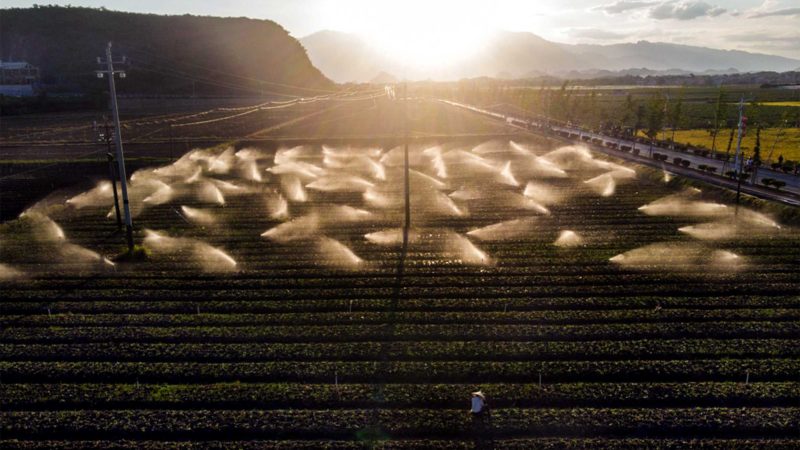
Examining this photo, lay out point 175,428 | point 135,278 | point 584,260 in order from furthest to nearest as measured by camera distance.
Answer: point 584,260 < point 135,278 < point 175,428

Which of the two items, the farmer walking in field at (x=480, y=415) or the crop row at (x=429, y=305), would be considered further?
the crop row at (x=429, y=305)

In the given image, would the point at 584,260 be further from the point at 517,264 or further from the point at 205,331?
the point at 205,331

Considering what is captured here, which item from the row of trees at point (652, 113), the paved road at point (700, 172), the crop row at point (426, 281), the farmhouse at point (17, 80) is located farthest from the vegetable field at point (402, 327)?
the farmhouse at point (17, 80)

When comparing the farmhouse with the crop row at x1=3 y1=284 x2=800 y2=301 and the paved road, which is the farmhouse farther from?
the crop row at x1=3 y1=284 x2=800 y2=301

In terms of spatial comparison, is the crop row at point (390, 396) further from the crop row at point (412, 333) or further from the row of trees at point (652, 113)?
the row of trees at point (652, 113)

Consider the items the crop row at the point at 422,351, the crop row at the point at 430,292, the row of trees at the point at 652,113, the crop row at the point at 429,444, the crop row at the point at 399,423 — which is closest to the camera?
the crop row at the point at 429,444

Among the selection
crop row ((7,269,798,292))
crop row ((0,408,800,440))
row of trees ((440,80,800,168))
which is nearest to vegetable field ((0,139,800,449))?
crop row ((0,408,800,440))

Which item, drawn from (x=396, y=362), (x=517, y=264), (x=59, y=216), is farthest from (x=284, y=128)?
(x=396, y=362)
